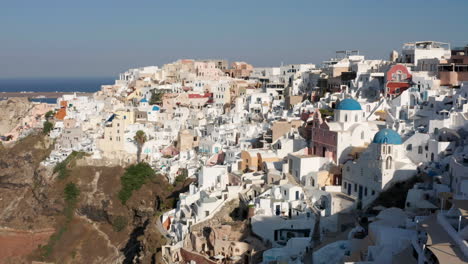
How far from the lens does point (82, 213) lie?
153 ft

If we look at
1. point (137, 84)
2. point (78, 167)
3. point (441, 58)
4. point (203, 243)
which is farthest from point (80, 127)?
point (441, 58)

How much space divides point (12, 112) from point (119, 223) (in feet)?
118

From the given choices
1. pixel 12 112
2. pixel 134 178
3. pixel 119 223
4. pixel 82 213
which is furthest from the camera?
pixel 12 112

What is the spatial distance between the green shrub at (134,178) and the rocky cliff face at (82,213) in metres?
0.47

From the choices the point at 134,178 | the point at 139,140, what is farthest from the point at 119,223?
the point at 139,140

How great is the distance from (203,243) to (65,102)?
40451mm

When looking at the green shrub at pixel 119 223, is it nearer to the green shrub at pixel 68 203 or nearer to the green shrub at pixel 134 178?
the green shrub at pixel 134 178

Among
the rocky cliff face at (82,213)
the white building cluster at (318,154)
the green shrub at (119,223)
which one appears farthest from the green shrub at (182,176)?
the green shrub at (119,223)

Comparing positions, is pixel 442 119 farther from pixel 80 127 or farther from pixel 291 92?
pixel 80 127

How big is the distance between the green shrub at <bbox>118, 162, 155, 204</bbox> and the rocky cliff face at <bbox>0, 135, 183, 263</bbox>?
1.53 feet

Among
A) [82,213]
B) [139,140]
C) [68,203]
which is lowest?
[82,213]

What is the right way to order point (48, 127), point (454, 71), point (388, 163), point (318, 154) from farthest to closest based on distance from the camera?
point (48, 127) < point (454, 71) < point (318, 154) < point (388, 163)

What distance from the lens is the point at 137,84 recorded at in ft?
230

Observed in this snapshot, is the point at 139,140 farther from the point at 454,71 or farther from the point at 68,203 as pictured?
the point at 454,71
